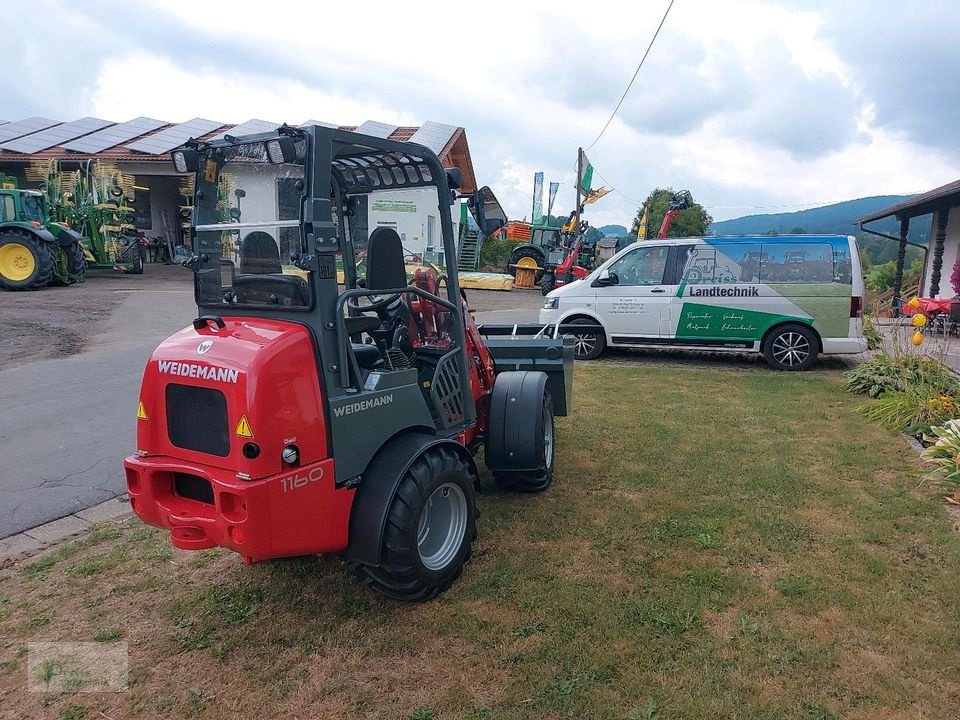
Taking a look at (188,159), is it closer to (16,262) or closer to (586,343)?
(586,343)

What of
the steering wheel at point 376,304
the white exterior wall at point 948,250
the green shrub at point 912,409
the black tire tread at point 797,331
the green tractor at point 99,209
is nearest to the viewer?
the steering wheel at point 376,304

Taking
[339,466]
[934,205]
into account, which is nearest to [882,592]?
[339,466]

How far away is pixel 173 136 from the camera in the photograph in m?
25.5

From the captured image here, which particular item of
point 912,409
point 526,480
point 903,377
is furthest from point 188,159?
point 903,377

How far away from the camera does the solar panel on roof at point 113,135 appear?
2374 centimetres

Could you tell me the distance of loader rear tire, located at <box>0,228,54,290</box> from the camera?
50.5ft

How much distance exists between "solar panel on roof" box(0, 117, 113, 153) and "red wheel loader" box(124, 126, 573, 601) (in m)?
25.8

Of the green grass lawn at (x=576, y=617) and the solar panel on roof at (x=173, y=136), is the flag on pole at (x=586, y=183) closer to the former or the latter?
the solar panel on roof at (x=173, y=136)

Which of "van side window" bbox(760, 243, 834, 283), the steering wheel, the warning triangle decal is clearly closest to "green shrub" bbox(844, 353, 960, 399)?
"van side window" bbox(760, 243, 834, 283)

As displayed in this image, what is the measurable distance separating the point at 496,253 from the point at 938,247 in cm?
1806

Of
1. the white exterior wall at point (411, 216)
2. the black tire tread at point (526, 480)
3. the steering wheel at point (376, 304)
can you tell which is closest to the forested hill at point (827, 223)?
the black tire tread at point (526, 480)

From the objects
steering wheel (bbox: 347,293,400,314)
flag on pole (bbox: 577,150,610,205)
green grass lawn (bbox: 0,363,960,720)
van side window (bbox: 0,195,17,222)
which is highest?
flag on pole (bbox: 577,150,610,205)

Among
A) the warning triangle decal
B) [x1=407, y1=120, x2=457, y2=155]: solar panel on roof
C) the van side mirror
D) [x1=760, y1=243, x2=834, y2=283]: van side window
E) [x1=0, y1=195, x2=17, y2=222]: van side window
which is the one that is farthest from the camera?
[x1=407, y1=120, x2=457, y2=155]: solar panel on roof

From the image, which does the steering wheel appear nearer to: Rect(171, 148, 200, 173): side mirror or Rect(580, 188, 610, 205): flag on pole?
Rect(171, 148, 200, 173): side mirror
